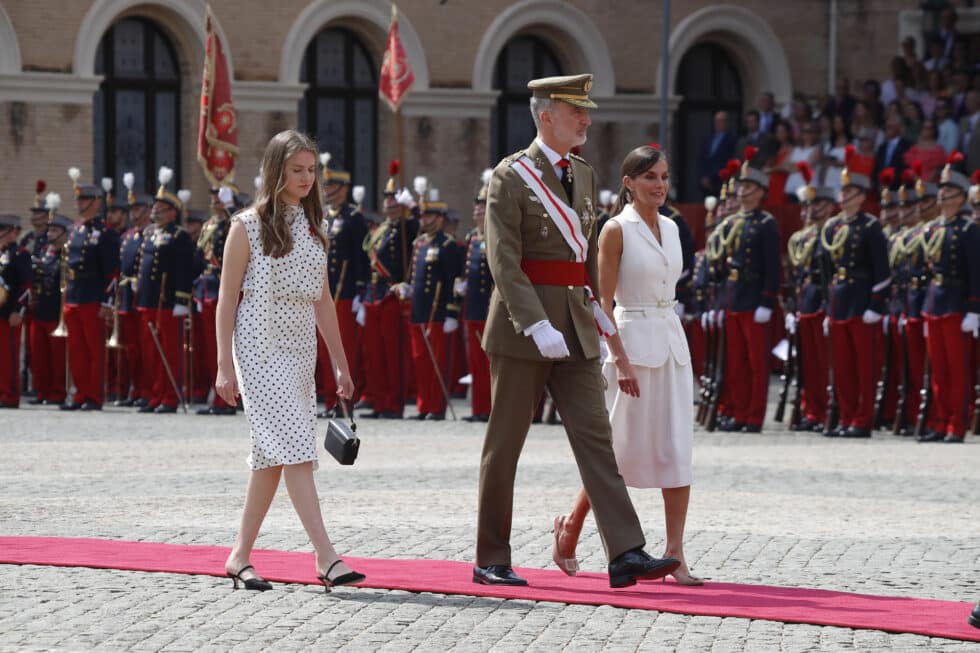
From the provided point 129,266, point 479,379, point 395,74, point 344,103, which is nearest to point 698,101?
point 344,103

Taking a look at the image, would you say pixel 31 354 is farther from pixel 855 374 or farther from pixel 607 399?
pixel 607 399

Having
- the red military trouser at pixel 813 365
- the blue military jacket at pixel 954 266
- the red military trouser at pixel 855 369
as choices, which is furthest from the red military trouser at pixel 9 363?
the blue military jacket at pixel 954 266

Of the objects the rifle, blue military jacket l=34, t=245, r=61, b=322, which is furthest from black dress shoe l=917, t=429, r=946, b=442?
blue military jacket l=34, t=245, r=61, b=322

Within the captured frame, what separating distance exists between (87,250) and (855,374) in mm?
6640

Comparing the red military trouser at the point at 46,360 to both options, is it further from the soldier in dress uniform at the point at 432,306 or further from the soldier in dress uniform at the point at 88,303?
the soldier in dress uniform at the point at 432,306

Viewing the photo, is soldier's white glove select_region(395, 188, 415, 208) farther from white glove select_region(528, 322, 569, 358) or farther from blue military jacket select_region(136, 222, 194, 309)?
white glove select_region(528, 322, 569, 358)

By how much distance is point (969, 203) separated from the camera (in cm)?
1719

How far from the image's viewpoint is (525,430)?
8172mm

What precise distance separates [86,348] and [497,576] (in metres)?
11.6

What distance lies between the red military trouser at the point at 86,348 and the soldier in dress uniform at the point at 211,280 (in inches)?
35.3

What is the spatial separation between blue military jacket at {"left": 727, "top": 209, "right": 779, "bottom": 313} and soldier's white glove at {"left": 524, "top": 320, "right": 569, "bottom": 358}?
910cm

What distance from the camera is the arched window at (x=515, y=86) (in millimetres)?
28328

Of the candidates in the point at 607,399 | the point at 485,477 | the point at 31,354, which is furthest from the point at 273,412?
the point at 31,354

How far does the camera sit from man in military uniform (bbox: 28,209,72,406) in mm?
20281
